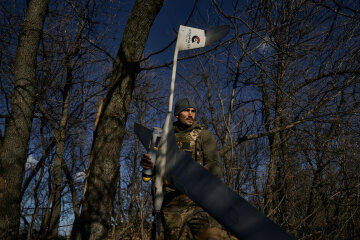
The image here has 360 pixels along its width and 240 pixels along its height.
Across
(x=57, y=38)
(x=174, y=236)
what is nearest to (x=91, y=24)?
(x=57, y=38)

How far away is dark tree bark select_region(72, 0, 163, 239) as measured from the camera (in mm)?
2891

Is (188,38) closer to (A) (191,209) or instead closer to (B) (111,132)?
(A) (191,209)

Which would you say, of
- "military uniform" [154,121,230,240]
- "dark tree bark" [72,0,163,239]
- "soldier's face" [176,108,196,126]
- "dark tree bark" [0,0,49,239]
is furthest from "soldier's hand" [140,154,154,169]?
"dark tree bark" [0,0,49,239]

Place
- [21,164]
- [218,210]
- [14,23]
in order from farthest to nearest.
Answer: [14,23] → [21,164] → [218,210]

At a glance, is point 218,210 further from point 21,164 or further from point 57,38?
point 57,38

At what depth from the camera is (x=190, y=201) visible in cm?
227

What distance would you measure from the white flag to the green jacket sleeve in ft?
4.37

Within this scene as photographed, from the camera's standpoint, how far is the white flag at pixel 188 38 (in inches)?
51.2

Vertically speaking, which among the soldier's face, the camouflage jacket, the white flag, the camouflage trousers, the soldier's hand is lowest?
the camouflage trousers

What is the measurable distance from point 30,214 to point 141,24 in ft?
15.1

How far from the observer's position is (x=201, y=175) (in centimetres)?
117

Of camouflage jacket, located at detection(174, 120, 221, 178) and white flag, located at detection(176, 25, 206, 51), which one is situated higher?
white flag, located at detection(176, 25, 206, 51)

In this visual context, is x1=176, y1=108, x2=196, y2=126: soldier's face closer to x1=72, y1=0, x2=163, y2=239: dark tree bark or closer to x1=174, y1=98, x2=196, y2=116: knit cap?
x1=174, y1=98, x2=196, y2=116: knit cap

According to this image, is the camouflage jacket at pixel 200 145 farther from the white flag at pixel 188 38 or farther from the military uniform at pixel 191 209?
the white flag at pixel 188 38
